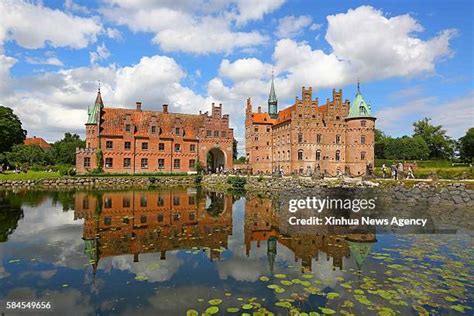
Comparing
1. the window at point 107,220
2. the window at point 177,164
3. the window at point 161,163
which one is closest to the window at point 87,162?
the window at point 161,163

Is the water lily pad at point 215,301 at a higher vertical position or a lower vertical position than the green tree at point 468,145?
lower

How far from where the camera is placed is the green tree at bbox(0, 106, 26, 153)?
52469 mm

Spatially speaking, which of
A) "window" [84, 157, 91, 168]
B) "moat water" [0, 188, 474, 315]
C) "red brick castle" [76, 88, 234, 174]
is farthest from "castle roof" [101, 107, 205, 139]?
"moat water" [0, 188, 474, 315]

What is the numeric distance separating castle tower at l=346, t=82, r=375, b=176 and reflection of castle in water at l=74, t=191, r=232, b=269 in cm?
2798

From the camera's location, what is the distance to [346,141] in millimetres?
46062

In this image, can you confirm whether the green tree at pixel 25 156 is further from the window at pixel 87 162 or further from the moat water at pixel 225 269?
the moat water at pixel 225 269

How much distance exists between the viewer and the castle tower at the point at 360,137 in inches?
1759

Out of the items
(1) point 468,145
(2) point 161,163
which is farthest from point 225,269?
(1) point 468,145

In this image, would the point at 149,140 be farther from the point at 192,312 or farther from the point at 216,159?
the point at 192,312

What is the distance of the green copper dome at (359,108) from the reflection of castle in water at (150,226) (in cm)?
2949

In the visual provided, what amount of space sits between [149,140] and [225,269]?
129 ft

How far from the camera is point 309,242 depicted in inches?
479

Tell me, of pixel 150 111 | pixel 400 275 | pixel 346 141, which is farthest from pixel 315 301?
pixel 150 111

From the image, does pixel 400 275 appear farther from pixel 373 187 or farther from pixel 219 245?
pixel 373 187
